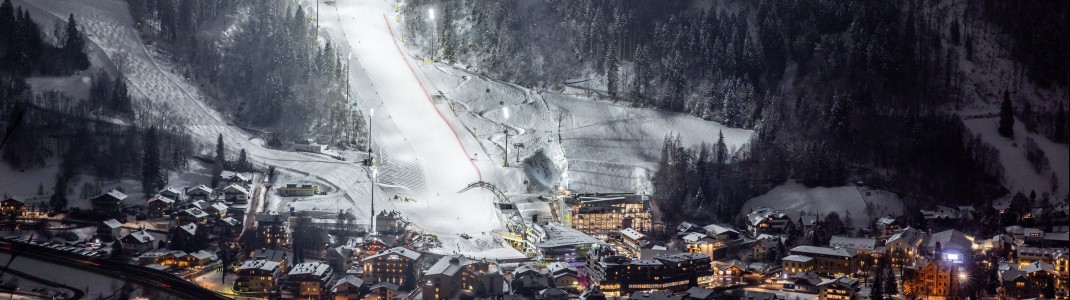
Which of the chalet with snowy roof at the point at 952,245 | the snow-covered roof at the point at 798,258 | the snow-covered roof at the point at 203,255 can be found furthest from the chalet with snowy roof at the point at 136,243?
the chalet with snowy roof at the point at 952,245

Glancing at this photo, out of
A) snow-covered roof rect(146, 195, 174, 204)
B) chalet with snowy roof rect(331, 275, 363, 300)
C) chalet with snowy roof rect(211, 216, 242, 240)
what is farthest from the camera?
snow-covered roof rect(146, 195, 174, 204)

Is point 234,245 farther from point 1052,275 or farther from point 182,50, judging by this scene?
point 1052,275

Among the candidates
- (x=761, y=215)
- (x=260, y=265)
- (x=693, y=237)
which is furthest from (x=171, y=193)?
(x=761, y=215)

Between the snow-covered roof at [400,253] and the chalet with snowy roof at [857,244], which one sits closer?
the snow-covered roof at [400,253]

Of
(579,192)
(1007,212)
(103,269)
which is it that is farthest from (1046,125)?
(103,269)

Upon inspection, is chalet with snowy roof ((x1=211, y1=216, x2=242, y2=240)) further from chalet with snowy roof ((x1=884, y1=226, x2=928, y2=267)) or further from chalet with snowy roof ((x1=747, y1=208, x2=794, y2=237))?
chalet with snowy roof ((x1=884, y1=226, x2=928, y2=267))

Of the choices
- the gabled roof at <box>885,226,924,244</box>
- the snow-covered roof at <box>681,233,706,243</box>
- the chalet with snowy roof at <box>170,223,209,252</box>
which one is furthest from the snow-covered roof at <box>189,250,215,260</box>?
the gabled roof at <box>885,226,924,244</box>

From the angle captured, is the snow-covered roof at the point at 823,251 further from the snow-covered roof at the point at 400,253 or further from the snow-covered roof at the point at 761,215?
the snow-covered roof at the point at 400,253
